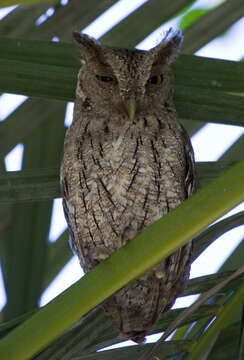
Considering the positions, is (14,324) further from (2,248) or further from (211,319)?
(2,248)

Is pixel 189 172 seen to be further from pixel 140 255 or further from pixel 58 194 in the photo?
pixel 140 255

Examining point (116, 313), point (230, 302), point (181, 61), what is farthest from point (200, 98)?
point (116, 313)

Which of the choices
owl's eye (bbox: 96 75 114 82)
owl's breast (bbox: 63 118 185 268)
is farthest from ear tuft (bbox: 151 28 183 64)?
owl's breast (bbox: 63 118 185 268)

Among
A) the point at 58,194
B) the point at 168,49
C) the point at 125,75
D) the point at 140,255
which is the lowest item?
the point at 140,255

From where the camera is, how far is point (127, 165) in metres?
1.90

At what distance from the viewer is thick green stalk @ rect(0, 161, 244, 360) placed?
0.88 meters

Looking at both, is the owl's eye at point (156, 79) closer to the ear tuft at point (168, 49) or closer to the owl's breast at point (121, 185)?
the ear tuft at point (168, 49)

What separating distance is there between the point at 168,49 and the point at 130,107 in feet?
1.07

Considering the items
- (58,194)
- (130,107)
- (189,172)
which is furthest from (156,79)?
(58,194)

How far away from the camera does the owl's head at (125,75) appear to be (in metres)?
1.96

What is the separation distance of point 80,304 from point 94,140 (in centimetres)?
114

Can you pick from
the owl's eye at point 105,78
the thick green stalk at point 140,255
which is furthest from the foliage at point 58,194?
the owl's eye at point 105,78

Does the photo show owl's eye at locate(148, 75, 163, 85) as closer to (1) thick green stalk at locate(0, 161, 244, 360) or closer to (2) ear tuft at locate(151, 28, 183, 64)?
(2) ear tuft at locate(151, 28, 183, 64)

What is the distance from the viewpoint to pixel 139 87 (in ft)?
6.40
